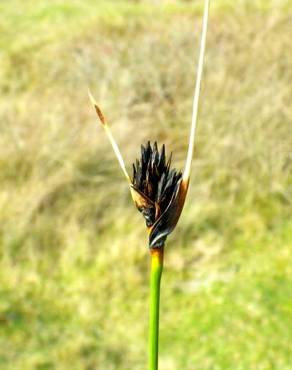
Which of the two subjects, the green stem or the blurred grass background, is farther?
the blurred grass background

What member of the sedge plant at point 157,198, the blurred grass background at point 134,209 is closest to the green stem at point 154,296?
the sedge plant at point 157,198

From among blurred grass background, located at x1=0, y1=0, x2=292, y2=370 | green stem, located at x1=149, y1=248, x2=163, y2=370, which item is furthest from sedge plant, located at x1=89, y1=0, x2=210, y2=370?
blurred grass background, located at x1=0, y1=0, x2=292, y2=370

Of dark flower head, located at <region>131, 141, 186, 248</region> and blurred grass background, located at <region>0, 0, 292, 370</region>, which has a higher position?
blurred grass background, located at <region>0, 0, 292, 370</region>

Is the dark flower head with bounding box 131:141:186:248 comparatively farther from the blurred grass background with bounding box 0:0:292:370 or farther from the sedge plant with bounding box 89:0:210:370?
the blurred grass background with bounding box 0:0:292:370

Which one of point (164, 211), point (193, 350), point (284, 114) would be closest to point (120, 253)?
point (193, 350)

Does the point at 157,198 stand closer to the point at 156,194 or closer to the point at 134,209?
the point at 156,194

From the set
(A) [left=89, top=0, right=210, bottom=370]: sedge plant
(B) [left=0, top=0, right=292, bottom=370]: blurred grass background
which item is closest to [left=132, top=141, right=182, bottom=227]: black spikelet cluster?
(A) [left=89, top=0, right=210, bottom=370]: sedge plant

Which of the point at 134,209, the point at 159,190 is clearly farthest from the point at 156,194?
the point at 134,209

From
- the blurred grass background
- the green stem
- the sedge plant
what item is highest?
the blurred grass background
